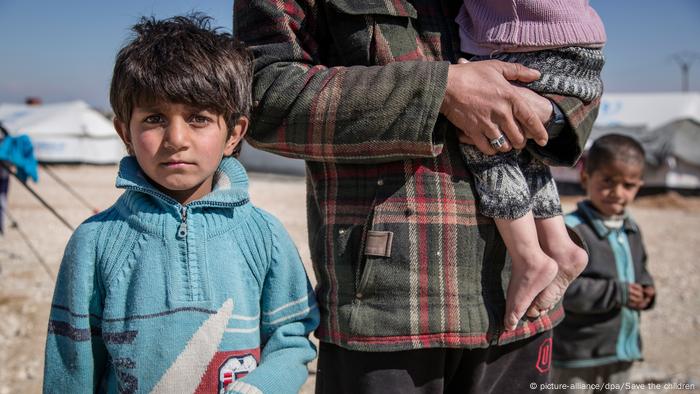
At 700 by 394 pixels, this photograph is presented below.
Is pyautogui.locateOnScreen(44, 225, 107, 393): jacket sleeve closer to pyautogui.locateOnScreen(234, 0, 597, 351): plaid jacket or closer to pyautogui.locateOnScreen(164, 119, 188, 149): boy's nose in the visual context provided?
pyautogui.locateOnScreen(164, 119, 188, 149): boy's nose

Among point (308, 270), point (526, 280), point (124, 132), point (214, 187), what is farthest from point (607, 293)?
point (308, 270)

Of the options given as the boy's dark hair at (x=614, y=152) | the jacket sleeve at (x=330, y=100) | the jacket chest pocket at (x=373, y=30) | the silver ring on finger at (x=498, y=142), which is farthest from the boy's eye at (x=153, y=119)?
the boy's dark hair at (x=614, y=152)

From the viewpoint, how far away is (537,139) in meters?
1.51

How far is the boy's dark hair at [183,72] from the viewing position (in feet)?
4.77

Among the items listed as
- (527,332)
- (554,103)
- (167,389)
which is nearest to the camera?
(167,389)

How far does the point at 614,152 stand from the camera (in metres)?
3.28

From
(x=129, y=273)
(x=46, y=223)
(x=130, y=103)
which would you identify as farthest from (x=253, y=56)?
(x=46, y=223)

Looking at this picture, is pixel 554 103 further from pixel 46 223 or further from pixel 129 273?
pixel 46 223

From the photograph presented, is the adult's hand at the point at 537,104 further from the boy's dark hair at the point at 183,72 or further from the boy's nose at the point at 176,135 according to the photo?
the boy's nose at the point at 176,135

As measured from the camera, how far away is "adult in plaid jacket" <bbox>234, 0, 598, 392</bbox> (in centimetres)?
144

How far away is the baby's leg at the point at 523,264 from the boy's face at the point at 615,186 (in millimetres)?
1793

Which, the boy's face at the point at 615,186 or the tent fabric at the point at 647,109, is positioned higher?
the boy's face at the point at 615,186

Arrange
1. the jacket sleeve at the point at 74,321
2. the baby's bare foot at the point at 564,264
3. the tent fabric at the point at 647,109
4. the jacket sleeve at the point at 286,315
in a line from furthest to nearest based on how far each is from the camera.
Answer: the tent fabric at the point at 647,109, the baby's bare foot at the point at 564,264, the jacket sleeve at the point at 286,315, the jacket sleeve at the point at 74,321

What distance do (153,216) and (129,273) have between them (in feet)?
0.46
